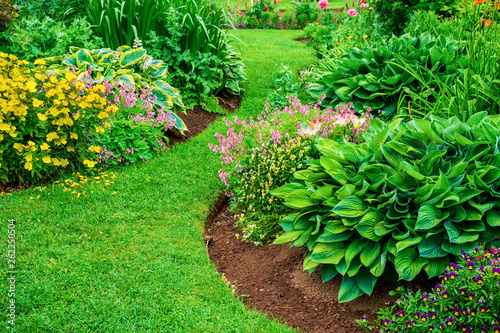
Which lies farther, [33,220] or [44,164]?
[44,164]

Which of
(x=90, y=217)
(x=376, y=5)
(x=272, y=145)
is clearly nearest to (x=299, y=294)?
(x=272, y=145)

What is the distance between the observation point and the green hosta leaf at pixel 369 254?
2699 millimetres

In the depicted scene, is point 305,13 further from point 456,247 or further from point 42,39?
point 456,247

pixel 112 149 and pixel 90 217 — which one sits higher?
pixel 112 149

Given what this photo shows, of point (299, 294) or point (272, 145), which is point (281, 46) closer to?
point (272, 145)

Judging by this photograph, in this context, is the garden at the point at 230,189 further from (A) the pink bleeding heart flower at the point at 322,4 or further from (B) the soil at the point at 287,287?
(A) the pink bleeding heart flower at the point at 322,4

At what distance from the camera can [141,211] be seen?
13.6 ft

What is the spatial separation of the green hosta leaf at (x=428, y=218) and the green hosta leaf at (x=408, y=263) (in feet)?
0.57

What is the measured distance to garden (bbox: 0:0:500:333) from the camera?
273 centimetres


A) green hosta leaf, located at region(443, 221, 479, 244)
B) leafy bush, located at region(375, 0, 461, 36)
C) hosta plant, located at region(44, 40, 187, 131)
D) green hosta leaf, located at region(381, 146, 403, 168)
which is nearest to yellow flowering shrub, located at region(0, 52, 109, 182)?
hosta plant, located at region(44, 40, 187, 131)

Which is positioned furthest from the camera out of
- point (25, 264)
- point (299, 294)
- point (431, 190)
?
point (25, 264)

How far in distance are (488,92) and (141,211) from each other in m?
3.28

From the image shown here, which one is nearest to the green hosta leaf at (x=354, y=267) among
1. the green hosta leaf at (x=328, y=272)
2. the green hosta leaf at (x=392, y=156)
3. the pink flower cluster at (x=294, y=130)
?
the green hosta leaf at (x=328, y=272)

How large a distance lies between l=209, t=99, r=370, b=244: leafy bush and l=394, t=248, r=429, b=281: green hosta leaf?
4.32 feet
